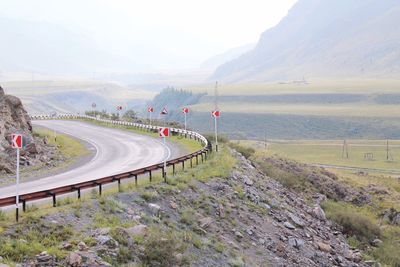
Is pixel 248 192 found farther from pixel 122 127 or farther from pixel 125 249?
pixel 122 127

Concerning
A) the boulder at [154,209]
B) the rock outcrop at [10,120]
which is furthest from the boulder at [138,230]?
the rock outcrop at [10,120]

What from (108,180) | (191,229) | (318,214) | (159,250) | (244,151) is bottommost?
(318,214)

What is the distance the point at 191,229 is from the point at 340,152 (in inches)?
3588

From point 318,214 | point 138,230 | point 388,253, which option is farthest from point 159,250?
point 388,253

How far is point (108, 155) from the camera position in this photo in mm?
35125

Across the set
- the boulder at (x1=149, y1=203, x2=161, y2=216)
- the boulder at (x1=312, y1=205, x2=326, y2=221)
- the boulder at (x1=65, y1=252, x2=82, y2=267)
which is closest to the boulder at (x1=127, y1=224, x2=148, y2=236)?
the boulder at (x1=149, y1=203, x2=161, y2=216)

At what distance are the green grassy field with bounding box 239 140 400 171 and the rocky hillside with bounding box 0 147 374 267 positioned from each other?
5675cm

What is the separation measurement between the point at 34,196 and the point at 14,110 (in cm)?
2009

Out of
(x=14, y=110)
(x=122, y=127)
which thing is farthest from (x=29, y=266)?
(x=122, y=127)

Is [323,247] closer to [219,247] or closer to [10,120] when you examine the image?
[219,247]

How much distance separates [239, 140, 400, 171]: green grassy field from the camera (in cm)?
Result: 9014

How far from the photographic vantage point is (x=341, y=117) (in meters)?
154

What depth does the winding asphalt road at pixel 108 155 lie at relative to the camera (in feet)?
77.2

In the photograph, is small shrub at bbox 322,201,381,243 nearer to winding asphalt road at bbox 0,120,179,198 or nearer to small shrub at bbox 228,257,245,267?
winding asphalt road at bbox 0,120,179,198
